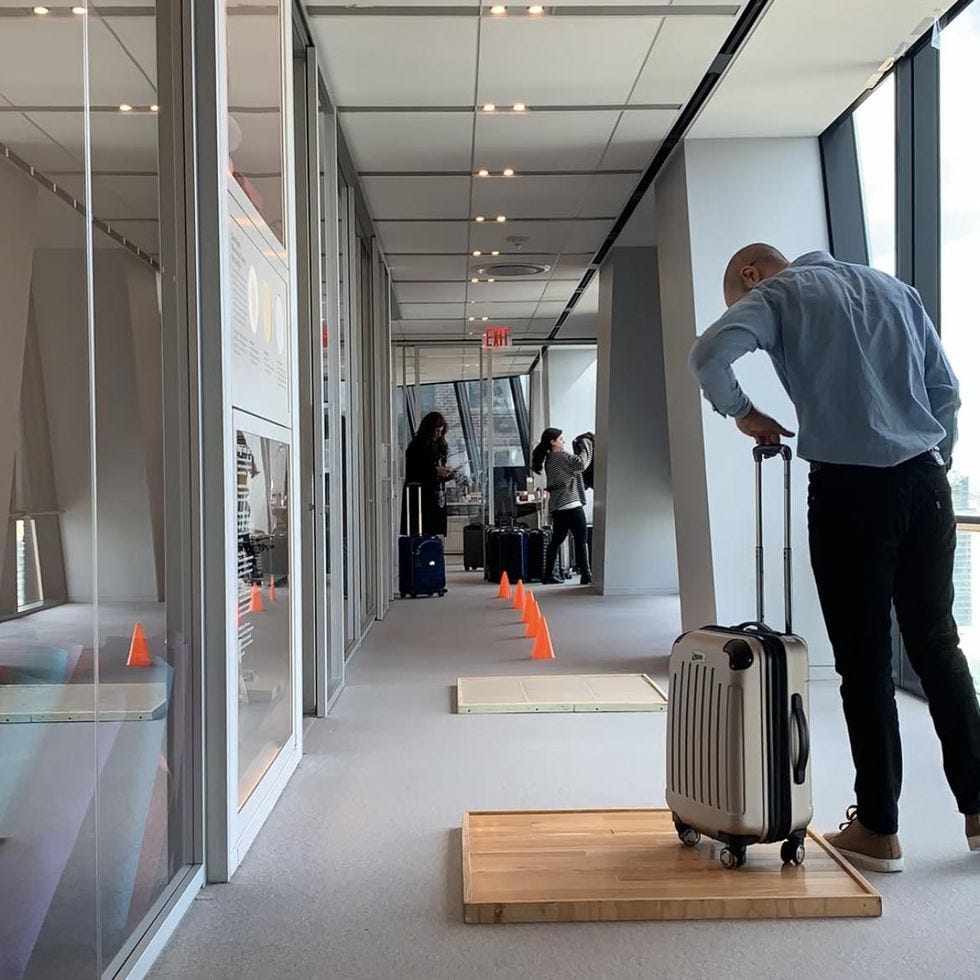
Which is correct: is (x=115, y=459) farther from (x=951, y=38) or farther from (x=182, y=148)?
(x=951, y=38)

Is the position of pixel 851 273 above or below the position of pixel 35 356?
above

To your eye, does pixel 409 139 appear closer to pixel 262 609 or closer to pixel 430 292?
pixel 262 609

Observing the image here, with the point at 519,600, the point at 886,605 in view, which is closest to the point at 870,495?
the point at 886,605

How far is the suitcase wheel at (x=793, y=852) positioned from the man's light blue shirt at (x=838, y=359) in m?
0.92

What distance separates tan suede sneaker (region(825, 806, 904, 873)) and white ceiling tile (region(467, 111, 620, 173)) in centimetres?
412

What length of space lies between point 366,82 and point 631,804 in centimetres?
366

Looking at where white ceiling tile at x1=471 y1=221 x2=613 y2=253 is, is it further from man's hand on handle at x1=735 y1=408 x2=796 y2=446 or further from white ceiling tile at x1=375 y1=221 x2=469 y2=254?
man's hand on handle at x1=735 y1=408 x2=796 y2=446

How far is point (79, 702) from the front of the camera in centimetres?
167

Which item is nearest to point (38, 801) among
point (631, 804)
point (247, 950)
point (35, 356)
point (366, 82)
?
point (35, 356)

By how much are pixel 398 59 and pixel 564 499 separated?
20.5ft

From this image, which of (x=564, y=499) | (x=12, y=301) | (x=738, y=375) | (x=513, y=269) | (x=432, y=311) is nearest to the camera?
(x=12, y=301)

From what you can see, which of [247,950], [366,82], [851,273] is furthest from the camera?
[366,82]

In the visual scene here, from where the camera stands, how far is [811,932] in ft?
7.25

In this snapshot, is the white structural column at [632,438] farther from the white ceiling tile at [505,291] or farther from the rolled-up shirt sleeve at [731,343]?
the rolled-up shirt sleeve at [731,343]
